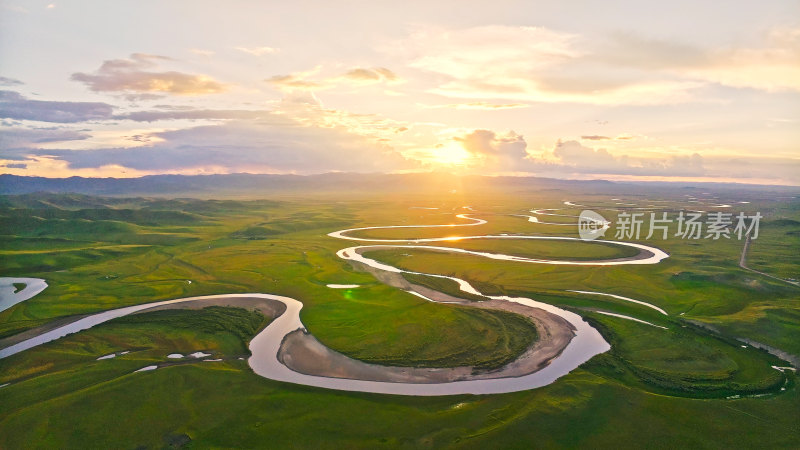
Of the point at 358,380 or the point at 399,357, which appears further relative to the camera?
the point at 399,357

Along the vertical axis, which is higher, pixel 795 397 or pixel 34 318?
pixel 795 397

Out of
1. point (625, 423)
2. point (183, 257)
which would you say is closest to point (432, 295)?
point (625, 423)

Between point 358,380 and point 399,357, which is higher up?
point 399,357

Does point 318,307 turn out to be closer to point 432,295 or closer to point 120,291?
point 432,295

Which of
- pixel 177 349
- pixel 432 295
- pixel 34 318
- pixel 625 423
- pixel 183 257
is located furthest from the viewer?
pixel 183 257

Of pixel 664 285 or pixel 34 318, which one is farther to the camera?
pixel 664 285

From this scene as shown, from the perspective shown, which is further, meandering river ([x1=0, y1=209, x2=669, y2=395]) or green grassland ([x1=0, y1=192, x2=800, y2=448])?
meandering river ([x1=0, y1=209, x2=669, y2=395])

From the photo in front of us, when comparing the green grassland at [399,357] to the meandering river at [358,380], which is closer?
the green grassland at [399,357]

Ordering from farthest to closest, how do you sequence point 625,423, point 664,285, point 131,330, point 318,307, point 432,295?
point 664,285 → point 432,295 → point 318,307 → point 131,330 → point 625,423
